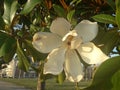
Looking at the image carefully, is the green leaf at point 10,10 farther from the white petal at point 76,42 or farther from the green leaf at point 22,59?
the white petal at point 76,42

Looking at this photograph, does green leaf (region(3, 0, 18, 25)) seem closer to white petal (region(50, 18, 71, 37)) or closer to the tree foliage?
the tree foliage

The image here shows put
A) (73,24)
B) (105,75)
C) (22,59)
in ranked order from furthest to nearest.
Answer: (22,59) < (73,24) < (105,75)

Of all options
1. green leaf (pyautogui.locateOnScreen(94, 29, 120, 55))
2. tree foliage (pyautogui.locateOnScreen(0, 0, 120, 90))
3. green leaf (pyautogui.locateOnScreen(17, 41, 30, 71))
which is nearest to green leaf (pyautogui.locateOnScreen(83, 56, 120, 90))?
tree foliage (pyautogui.locateOnScreen(0, 0, 120, 90))

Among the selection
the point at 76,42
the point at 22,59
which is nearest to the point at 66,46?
the point at 76,42

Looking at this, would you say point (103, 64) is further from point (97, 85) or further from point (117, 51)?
point (117, 51)

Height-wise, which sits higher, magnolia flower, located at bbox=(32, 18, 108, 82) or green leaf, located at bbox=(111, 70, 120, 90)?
magnolia flower, located at bbox=(32, 18, 108, 82)

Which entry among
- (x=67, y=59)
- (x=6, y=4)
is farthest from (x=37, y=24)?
(x=67, y=59)

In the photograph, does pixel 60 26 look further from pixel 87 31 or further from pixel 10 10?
pixel 10 10
